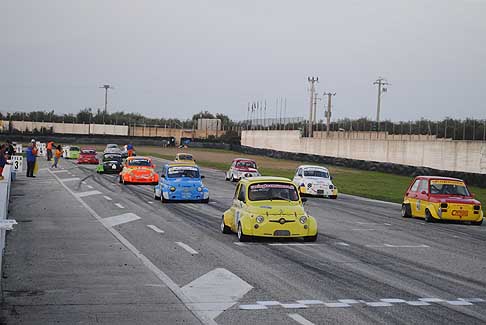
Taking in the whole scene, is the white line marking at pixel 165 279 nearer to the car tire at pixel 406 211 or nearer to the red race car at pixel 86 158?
the car tire at pixel 406 211

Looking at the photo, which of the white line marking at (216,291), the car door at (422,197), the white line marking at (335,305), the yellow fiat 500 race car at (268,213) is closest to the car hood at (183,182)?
the car door at (422,197)

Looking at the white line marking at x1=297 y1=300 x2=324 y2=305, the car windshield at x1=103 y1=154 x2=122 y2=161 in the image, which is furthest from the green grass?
the white line marking at x1=297 y1=300 x2=324 y2=305

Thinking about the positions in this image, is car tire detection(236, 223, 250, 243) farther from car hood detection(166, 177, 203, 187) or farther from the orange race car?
the orange race car

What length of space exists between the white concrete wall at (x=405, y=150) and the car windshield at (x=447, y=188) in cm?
2311

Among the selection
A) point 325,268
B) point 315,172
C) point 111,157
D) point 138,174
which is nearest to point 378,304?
point 325,268

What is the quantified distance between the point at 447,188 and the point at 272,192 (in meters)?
9.44

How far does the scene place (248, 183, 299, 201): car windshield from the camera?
60.2ft

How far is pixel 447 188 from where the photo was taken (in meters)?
25.6

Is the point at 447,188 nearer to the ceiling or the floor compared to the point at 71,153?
nearer to the ceiling

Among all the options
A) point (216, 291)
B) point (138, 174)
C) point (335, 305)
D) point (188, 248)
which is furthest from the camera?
point (138, 174)

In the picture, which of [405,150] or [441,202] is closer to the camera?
[441,202]

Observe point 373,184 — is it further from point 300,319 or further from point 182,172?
point 300,319

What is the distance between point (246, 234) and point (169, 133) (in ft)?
404

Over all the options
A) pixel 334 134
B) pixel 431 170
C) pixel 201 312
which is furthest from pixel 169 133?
pixel 201 312
